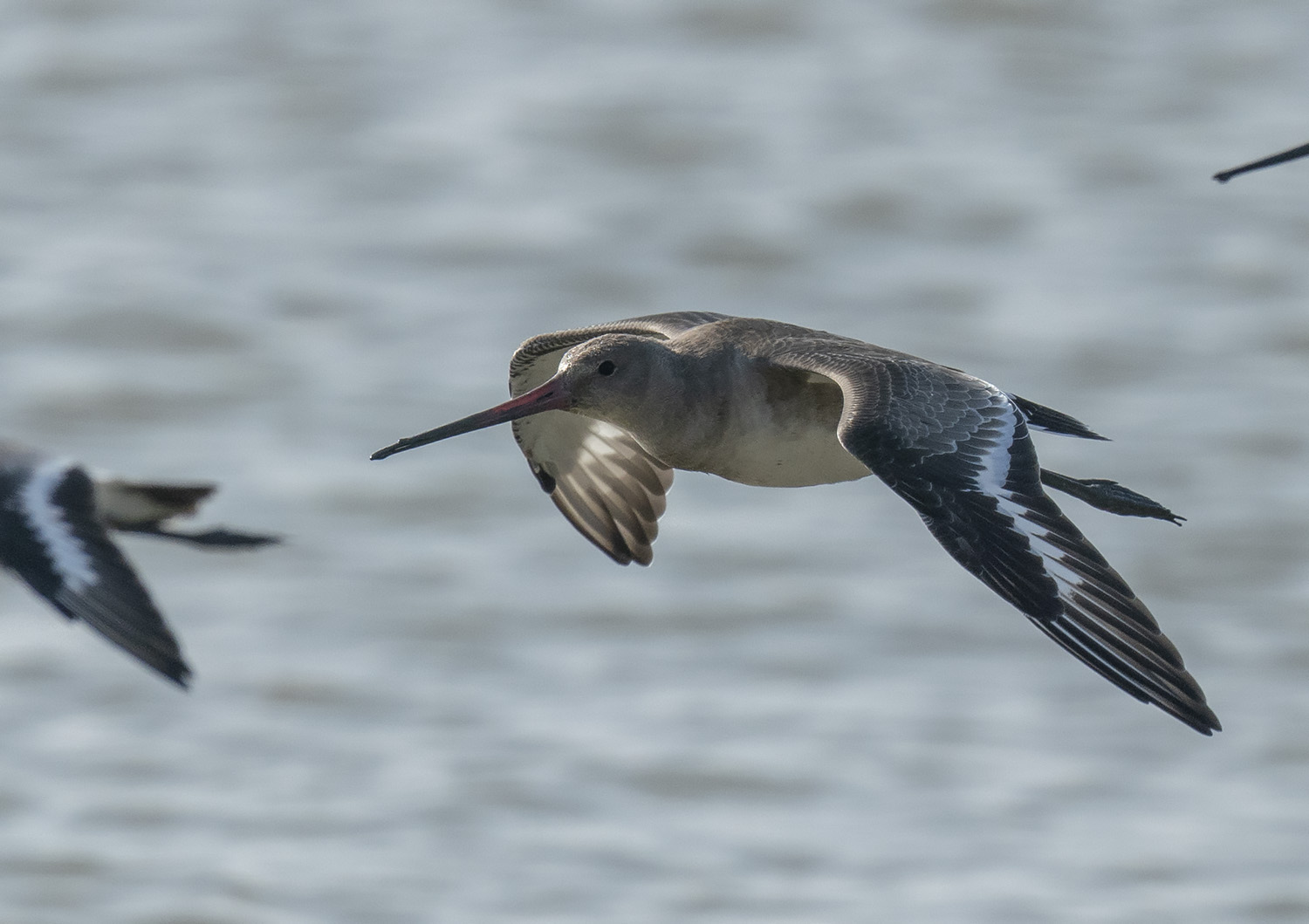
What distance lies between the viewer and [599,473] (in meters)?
8.32

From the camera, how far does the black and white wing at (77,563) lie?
7273 millimetres

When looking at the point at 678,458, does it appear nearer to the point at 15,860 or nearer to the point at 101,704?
the point at 15,860

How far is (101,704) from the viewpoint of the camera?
16.5 meters

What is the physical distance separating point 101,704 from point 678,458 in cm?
1019

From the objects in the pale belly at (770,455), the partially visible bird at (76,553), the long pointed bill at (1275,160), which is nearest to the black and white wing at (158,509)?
the partially visible bird at (76,553)

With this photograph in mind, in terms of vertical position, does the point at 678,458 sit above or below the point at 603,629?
above

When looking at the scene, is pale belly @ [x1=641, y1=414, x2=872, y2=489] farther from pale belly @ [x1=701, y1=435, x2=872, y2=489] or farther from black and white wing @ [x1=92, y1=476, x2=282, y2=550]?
black and white wing @ [x1=92, y1=476, x2=282, y2=550]

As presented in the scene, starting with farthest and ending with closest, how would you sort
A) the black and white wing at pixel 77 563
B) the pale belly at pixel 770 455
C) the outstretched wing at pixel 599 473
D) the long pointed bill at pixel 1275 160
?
the outstretched wing at pixel 599 473 < the black and white wing at pixel 77 563 < the pale belly at pixel 770 455 < the long pointed bill at pixel 1275 160

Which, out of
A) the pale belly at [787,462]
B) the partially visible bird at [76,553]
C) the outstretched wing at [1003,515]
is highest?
the outstretched wing at [1003,515]

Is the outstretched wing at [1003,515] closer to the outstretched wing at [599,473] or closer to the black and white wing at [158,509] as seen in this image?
the outstretched wing at [599,473]

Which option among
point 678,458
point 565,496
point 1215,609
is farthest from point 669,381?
point 1215,609

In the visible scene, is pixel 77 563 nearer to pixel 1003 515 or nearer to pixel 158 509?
pixel 158 509

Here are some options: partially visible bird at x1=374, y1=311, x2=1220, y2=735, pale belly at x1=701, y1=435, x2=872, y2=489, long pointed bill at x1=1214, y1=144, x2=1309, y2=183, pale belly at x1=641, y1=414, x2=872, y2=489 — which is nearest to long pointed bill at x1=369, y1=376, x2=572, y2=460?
partially visible bird at x1=374, y1=311, x2=1220, y2=735

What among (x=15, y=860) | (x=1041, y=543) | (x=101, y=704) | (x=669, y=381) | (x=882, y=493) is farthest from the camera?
(x=882, y=493)
